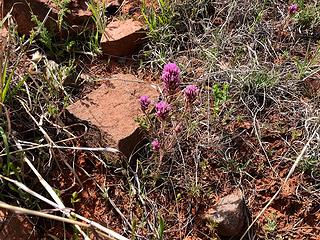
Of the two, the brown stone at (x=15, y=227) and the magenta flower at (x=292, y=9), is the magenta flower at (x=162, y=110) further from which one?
the magenta flower at (x=292, y=9)

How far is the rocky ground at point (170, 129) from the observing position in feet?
8.57

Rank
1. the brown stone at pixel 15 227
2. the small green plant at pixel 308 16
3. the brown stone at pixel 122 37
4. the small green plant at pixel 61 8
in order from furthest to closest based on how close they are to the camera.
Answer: the small green plant at pixel 308 16, the brown stone at pixel 122 37, the small green plant at pixel 61 8, the brown stone at pixel 15 227

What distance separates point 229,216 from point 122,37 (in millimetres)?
1372

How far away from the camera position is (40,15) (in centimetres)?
314

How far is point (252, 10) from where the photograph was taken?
3420mm

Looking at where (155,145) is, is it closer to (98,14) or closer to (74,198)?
(74,198)

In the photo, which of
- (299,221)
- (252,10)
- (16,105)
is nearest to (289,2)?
(252,10)

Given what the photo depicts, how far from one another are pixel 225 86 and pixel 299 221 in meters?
0.88

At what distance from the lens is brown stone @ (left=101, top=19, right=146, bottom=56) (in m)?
3.19

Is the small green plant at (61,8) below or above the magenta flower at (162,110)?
above

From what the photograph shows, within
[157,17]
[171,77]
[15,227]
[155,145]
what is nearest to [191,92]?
[171,77]

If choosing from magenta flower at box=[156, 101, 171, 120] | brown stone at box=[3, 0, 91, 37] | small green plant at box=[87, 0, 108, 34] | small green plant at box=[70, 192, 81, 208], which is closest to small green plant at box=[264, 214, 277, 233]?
magenta flower at box=[156, 101, 171, 120]

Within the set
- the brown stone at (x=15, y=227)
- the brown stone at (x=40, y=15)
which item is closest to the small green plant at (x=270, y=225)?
the brown stone at (x=15, y=227)

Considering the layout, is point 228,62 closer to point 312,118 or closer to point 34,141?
point 312,118
